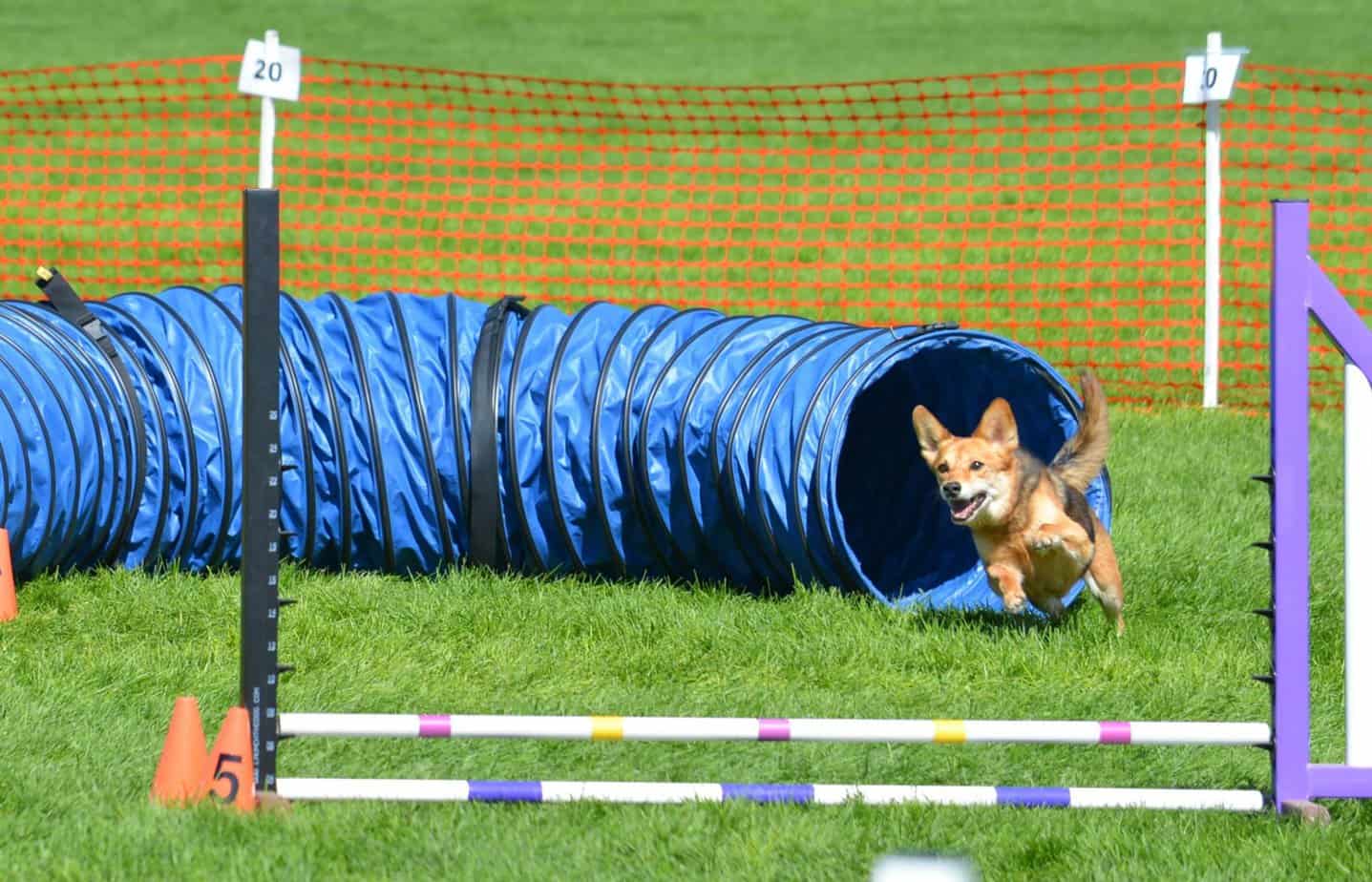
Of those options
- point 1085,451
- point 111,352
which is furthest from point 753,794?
point 111,352

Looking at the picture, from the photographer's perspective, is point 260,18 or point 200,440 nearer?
point 200,440

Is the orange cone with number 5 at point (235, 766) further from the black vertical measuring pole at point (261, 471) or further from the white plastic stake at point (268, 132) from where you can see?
the white plastic stake at point (268, 132)

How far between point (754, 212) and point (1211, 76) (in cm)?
723

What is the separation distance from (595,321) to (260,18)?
81.0 ft

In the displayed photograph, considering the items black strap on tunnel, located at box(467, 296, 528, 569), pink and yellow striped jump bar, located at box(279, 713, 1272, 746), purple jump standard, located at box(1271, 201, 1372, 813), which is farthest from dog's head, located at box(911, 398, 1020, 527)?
pink and yellow striped jump bar, located at box(279, 713, 1272, 746)

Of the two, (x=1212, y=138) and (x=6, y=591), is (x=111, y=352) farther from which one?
(x=1212, y=138)

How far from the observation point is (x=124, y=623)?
5.72 meters

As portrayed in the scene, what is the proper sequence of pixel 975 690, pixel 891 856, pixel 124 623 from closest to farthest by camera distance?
pixel 891 856
pixel 975 690
pixel 124 623

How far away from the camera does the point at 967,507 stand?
18.6ft

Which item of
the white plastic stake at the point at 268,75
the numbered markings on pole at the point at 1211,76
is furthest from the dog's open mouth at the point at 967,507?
the white plastic stake at the point at 268,75

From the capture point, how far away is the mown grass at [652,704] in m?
3.71

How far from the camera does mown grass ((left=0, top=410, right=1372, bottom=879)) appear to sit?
371cm

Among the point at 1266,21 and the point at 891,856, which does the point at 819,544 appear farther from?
the point at 1266,21

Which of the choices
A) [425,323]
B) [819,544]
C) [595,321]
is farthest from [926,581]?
[425,323]
